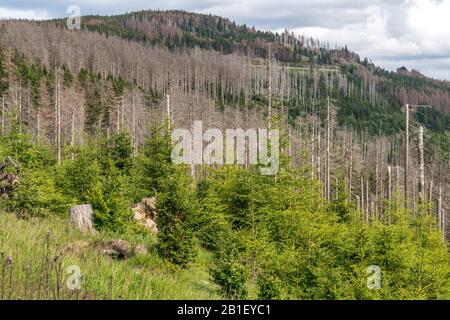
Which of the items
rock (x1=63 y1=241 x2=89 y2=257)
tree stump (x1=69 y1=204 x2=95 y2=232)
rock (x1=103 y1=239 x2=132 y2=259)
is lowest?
rock (x1=103 y1=239 x2=132 y2=259)

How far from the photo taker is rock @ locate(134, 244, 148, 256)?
38.0ft

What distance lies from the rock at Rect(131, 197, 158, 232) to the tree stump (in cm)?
451

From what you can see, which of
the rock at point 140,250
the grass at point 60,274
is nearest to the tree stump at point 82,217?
the rock at point 140,250

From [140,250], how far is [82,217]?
2090 millimetres

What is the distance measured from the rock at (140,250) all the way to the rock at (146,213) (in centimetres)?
521

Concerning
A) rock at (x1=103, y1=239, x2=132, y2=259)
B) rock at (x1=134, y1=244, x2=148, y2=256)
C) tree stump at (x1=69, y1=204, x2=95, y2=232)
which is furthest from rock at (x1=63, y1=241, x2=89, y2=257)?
tree stump at (x1=69, y1=204, x2=95, y2=232)

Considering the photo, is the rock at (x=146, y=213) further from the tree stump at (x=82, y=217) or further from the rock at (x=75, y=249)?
the rock at (x=75, y=249)

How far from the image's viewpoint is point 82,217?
12.9 meters

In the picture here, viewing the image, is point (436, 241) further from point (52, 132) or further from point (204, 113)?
point (204, 113)

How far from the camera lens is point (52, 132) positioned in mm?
58219

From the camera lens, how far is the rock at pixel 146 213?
17.7m

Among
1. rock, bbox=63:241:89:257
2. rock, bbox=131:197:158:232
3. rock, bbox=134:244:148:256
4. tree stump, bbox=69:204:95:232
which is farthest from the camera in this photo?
rock, bbox=131:197:158:232

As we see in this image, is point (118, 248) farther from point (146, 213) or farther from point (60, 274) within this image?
point (146, 213)

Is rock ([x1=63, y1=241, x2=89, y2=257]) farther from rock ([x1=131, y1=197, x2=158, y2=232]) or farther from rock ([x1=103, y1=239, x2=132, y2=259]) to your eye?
rock ([x1=131, y1=197, x2=158, y2=232])
